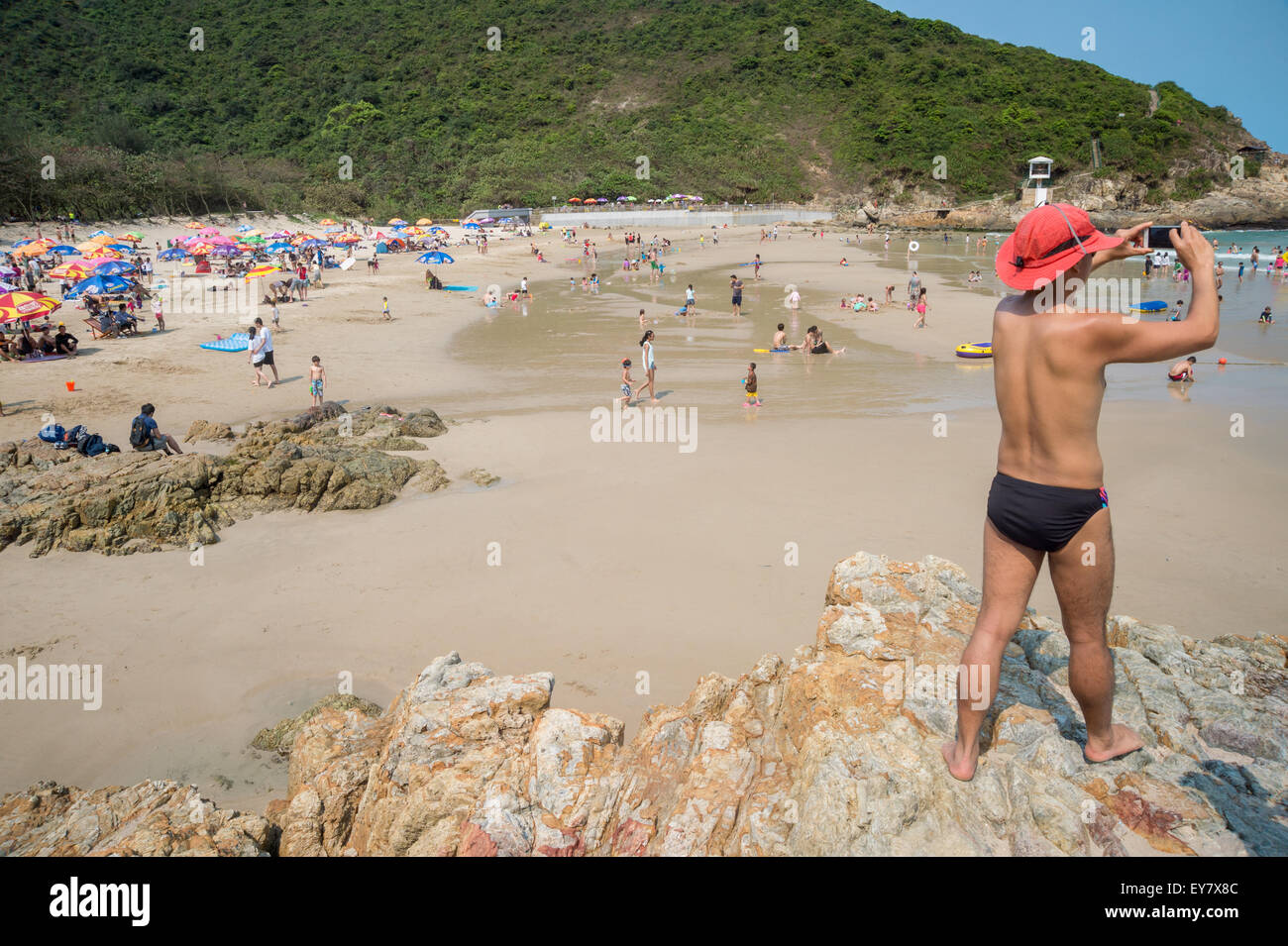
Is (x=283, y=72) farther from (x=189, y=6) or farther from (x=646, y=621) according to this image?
(x=646, y=621)

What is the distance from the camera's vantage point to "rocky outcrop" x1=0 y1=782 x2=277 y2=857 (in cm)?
365

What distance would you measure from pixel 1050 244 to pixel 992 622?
4.90ft

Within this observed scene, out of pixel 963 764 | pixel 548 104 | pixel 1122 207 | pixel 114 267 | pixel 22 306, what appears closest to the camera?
pixel 963 764

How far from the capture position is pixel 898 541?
905cm

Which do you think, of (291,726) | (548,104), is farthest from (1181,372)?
(548,104)

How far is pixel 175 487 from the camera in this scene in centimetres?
984

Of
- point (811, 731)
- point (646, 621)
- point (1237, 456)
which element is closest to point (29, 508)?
point (646, 621)

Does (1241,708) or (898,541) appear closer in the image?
(1241,708)

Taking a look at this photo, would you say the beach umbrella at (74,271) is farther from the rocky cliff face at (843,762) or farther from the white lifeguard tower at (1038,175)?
the white lifeguard tower at (1038,175)

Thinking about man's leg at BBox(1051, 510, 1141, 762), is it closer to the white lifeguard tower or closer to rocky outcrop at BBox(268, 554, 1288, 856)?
rocky outcrop at BBox(268, 554, 1288, 856)

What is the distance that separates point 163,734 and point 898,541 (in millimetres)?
7839

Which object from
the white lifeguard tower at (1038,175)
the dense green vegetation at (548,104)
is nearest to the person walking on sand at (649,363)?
the dense green vegetation at (548,104)

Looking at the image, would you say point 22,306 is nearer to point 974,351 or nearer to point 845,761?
point 845,761

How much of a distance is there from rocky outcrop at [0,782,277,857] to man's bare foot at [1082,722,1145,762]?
4.00 m
